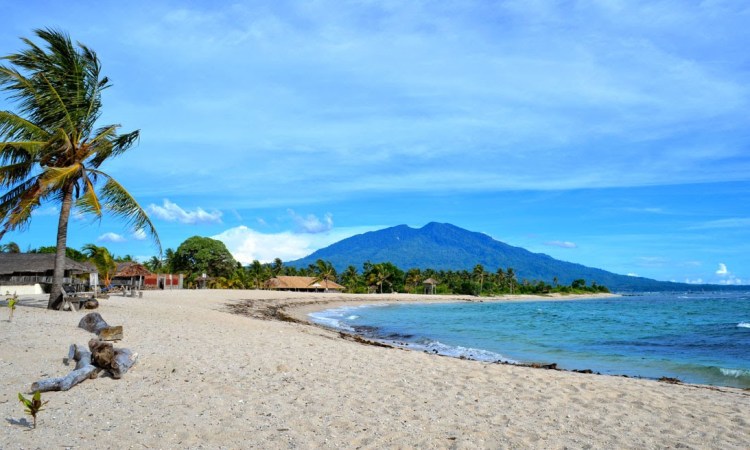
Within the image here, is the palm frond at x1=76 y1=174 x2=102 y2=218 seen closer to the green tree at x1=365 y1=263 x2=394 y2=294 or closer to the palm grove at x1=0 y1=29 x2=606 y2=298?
the palm grove at x1=0 y1=29 x2=606 y2=298

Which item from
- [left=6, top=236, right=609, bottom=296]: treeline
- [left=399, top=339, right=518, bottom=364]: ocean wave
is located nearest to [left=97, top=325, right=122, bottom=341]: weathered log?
[left=399, top=339, right=518, bottom=364]: ocean wave

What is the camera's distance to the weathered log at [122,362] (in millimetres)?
7387

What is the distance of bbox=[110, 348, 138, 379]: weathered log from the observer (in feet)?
24.2

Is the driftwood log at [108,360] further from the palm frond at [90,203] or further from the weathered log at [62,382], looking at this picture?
the palm frond at [90,203]

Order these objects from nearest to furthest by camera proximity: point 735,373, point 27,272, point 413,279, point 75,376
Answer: point 75,376 < point 735,373 < point 27,272 < point 413,279

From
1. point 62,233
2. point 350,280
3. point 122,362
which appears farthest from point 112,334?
point 350,280

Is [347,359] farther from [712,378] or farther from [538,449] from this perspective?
[712,378]

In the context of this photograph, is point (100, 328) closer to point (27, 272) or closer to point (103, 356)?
point (103, 356)

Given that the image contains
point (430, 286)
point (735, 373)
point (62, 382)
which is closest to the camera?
point (62, 382)

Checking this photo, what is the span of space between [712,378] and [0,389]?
14.1m

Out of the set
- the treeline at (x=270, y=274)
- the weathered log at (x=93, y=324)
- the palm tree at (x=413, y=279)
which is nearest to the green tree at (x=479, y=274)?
the treeline at (x=270, y=274)

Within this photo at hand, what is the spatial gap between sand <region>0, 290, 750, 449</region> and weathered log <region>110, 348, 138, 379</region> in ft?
0.48

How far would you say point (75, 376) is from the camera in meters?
6.88

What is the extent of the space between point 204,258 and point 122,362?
7503 centimetres
